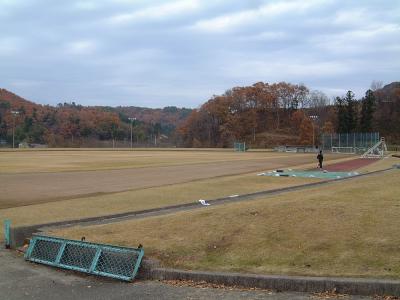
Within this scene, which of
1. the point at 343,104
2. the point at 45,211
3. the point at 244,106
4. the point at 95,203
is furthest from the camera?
the point at 244,106

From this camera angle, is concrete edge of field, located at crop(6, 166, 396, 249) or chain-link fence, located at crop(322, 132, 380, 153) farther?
chain-link fence, located at crop(322, 132, 380, 153)

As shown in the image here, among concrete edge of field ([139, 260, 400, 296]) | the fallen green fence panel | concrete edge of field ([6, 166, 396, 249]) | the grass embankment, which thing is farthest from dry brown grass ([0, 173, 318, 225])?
concrete edge of field ([139, 260, 400, 296])

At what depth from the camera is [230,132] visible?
538ft

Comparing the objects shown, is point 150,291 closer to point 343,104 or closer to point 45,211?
point 45,211

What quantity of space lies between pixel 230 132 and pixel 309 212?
154892mm

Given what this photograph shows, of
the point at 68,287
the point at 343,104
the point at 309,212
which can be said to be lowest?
the point at 68,287

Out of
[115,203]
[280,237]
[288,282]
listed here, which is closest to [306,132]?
[115,203]

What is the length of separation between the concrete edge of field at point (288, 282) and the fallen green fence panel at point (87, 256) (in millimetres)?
343

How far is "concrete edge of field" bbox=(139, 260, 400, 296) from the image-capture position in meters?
6.14

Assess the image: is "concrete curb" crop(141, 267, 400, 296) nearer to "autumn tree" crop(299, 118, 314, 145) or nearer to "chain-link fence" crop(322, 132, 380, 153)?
"chain-link fence" crop(322, 132, 380, 153)

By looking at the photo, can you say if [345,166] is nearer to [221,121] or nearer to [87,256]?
[87,256]

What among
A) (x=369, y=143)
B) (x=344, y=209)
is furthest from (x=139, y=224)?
(x=369, y=143)

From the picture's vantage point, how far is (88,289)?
280 inches

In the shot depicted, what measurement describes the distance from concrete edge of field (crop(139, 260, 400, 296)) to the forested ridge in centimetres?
13524
